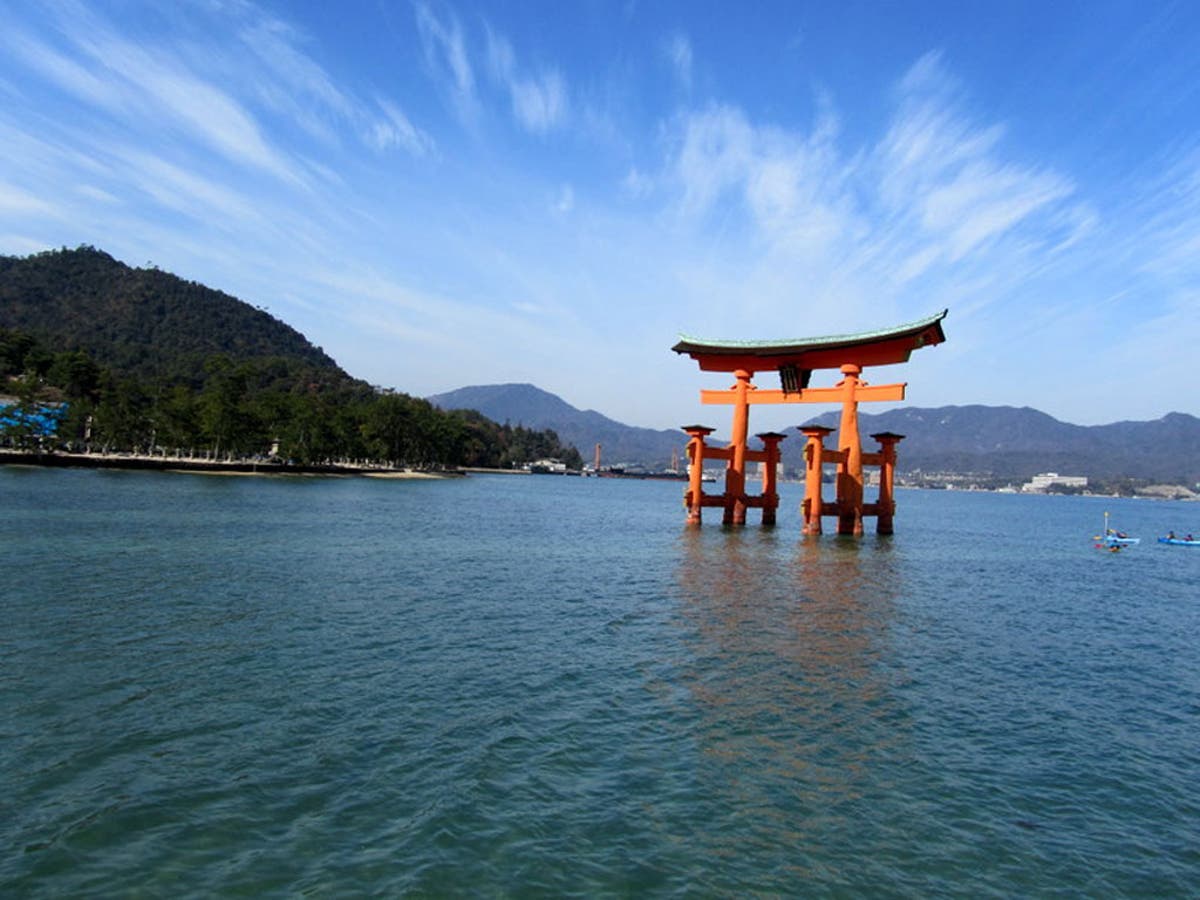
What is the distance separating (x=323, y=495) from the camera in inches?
1999

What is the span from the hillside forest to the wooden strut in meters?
54.4

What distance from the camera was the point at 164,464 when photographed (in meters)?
68.0

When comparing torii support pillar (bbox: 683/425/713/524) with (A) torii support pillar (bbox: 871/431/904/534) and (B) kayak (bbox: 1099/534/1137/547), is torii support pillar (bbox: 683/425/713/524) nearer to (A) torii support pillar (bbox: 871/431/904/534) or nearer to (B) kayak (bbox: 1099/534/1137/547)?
(A) torii support pillar (bbox: 871/431/904/534)

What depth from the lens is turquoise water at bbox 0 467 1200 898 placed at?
5.66 metres

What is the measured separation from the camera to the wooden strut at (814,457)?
A: 35.8 metres

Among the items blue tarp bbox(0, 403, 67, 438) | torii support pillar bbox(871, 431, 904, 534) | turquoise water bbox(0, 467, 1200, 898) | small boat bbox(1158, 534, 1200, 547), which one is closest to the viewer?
turquoise water bbox(0, 467, 1200, 898)

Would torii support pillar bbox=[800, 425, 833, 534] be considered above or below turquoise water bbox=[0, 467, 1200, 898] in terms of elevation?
above

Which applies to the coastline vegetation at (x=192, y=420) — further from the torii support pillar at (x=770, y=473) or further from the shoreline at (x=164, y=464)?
the torii support pillar at (x=770, y=473)

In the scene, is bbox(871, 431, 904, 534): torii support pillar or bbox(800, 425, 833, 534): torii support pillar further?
bbox(871, 431, 904, 534): torii support pillar

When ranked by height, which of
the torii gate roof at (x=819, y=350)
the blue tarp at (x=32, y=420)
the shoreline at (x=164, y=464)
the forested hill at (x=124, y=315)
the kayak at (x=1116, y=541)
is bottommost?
the kayak at (x=1116, y=541)

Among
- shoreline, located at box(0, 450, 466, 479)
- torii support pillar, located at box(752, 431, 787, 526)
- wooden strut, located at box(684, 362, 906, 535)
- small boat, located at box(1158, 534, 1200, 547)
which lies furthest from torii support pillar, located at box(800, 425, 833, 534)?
shoreline, located at box(0, 450, 466, 479)

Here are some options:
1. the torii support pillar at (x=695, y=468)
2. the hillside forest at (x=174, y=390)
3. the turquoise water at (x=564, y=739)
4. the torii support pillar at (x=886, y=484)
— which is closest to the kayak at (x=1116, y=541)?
the torii support pillar at (x=886, y=484)

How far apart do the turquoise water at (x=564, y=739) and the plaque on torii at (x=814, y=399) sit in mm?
17738

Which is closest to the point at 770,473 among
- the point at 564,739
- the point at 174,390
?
the point at 564,739
